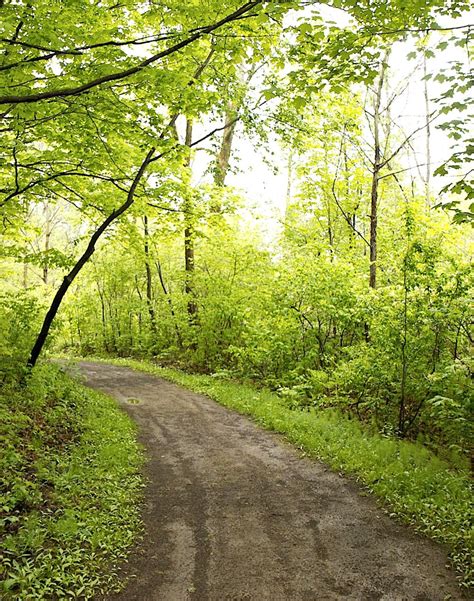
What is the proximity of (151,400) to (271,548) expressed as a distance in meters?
8.31

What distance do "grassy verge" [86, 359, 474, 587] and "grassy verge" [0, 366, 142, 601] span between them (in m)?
3.39

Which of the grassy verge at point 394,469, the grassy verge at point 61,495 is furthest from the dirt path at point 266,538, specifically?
the grassy verge at point 61,495

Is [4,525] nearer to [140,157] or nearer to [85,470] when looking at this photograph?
[85,470]

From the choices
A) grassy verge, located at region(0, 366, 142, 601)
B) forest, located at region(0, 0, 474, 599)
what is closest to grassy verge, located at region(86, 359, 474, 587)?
forest, located at region(0, 0, 474, 599)

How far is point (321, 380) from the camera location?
12367mm

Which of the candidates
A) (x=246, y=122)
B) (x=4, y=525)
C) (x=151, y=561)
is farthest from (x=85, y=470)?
(x=246, y=122)

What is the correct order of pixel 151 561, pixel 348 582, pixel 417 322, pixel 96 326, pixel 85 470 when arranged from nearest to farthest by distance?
pixel 348 582 < pixel 151 561 < pixel 85 470 < pixel 417 322 < pixel 96 326

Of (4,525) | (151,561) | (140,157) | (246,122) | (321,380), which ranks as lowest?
(151,561)

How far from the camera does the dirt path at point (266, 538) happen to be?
4.73m

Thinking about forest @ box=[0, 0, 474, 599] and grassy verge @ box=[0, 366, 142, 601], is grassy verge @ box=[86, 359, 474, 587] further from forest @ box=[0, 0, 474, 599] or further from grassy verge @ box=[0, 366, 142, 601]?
grassy verge @ box=[0, 366, 142, 601]

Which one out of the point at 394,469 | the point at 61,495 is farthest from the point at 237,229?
the point at 61,495

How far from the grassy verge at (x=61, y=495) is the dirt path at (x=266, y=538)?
1.24 ft

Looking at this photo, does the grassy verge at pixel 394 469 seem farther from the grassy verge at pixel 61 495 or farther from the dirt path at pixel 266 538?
the grassy verge at pixel 61 495

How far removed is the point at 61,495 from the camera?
20.7 ft
